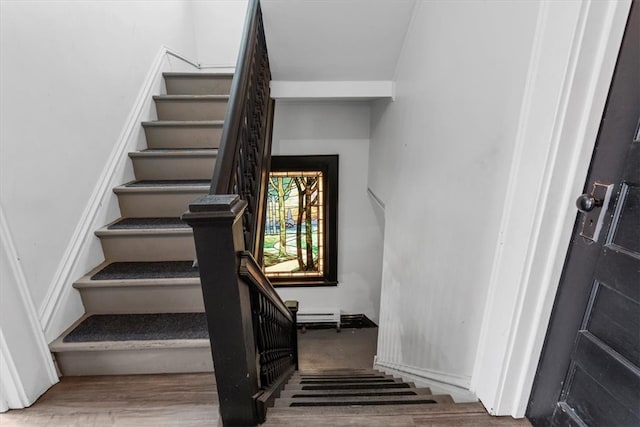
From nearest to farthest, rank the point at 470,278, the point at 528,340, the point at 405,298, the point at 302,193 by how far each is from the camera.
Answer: the point at 528,340
the point at 470,278
the point at 405,298
the point at 302,193

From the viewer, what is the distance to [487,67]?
1113 millimetres

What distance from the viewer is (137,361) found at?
140 centimetres

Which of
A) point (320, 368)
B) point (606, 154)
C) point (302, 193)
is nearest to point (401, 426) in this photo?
point (606, 154)

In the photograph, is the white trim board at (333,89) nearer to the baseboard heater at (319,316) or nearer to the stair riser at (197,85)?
the stair riser at (197,85)

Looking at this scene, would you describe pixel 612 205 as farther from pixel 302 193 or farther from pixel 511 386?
pixel 302 193

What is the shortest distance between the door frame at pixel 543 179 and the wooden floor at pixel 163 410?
0.66ft

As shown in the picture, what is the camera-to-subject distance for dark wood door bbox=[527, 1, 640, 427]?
2.28 ft

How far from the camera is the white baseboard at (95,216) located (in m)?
1.39

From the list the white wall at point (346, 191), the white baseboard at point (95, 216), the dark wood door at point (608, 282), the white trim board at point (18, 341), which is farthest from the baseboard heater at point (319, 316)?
the dark wood door at point (608, 282)

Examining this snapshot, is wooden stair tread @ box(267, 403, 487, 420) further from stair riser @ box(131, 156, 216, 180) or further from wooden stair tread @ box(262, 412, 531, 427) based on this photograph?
stair riser @ box(131, 156, 216, 180)

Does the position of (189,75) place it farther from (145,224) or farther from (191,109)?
(145,224)

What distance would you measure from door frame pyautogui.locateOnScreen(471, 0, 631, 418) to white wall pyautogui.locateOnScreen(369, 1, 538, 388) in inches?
3.2

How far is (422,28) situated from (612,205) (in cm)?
157

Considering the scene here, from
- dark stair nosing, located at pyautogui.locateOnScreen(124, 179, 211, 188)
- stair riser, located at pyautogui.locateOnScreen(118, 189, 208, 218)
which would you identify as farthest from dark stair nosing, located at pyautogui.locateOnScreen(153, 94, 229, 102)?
stair riser, located at pyautogui.locateOnScreen(118, 189, 208, 218)
